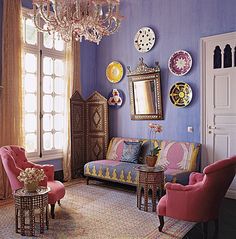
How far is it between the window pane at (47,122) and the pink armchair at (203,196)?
330cm

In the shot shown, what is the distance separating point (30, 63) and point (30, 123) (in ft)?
3.76

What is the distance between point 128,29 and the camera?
6.22 meters

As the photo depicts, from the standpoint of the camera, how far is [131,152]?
5.67 m

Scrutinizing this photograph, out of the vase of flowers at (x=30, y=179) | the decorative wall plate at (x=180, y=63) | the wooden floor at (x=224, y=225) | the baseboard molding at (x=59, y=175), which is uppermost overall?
the decorative wall plate at (x=180, y=63)

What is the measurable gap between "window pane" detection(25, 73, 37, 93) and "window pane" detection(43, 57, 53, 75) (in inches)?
12.4

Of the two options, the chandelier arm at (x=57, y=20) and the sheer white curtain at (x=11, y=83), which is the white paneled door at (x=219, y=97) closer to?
the chandelier arm at (x=57, y=20)

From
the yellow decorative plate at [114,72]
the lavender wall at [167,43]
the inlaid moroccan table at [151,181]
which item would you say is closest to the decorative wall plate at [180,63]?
the lavender wall at [167,43]

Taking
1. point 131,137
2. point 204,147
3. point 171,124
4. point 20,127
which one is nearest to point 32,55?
point 20,127

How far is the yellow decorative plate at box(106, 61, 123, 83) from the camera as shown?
6.39m

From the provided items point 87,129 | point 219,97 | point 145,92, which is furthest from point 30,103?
point 219,97

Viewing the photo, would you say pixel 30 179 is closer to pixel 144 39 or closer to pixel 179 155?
pixel 179 155

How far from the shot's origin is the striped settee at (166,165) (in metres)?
4.87

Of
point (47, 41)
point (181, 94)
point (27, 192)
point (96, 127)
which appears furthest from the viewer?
point (96, 127)

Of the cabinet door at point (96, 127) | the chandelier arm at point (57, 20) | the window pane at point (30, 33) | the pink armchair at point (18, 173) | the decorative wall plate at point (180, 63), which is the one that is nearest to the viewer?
the chandelier arm at point (57, 20)
